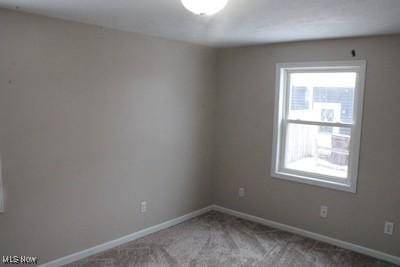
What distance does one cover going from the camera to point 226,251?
3.49 m

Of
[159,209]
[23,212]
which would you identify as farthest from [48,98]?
[159,209]

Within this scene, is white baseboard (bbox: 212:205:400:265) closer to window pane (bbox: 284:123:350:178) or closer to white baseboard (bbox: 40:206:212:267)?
white baseboard (bbox: 40:206:212:267)

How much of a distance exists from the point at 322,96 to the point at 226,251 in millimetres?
2070

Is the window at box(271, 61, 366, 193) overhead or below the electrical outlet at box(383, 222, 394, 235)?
overhead

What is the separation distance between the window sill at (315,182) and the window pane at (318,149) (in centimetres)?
11

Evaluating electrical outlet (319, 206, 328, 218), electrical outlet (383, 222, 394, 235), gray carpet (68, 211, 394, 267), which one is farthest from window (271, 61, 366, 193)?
gray carpet (68, 211, 394, 267)

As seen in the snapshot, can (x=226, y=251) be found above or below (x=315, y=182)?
below

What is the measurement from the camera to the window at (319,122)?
3.55 m

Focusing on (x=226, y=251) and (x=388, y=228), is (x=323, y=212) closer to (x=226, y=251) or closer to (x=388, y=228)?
(x=388, y=228)

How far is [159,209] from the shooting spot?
400 centimetres

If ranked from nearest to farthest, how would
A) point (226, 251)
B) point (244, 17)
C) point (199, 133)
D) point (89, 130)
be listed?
point (244, 17), point (89, 130), point (226, 251), point (199, 133)

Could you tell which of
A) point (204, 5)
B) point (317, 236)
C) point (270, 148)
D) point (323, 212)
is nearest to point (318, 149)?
point (270, 148)

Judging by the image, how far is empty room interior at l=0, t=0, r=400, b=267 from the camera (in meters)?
2.72

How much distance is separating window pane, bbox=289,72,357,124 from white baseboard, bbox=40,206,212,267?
6.21ft
